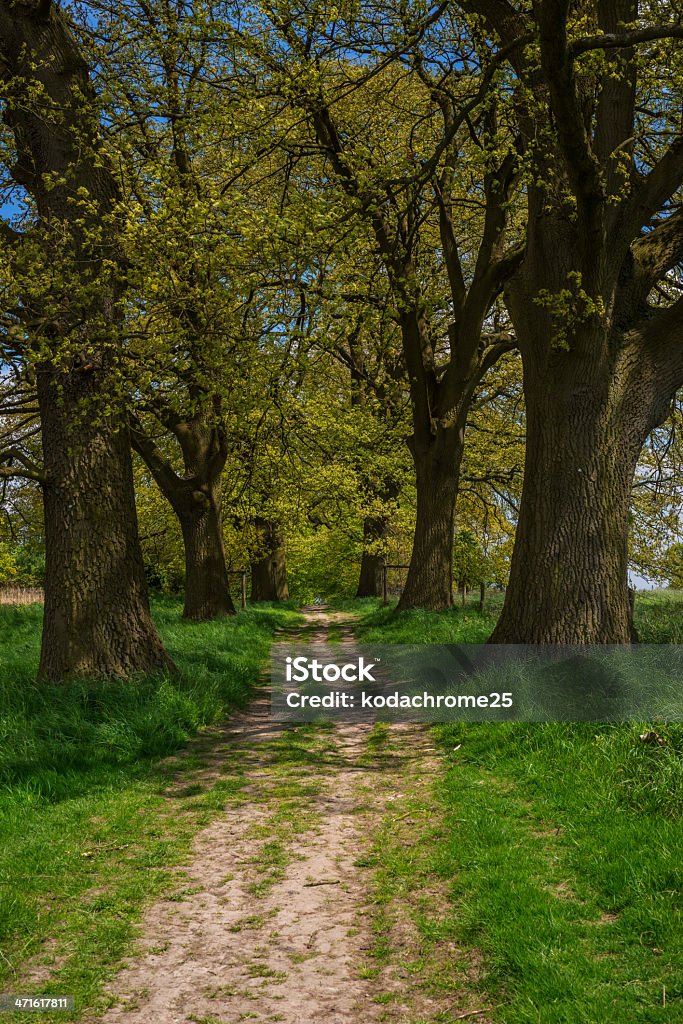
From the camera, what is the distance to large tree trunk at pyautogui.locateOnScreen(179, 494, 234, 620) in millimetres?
18078

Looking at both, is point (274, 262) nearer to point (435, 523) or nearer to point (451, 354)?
point (451, 354)

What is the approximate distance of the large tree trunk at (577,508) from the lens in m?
8.86

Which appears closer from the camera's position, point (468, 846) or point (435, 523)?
point (468, 846)

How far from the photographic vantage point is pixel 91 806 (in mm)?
6344

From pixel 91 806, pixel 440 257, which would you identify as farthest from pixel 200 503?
pixel 91 806

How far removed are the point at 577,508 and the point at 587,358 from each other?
171 centimetres

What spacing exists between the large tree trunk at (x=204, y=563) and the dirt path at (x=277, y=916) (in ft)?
34.4

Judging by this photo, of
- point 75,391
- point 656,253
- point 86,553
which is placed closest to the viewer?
point 86,553

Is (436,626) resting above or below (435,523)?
below

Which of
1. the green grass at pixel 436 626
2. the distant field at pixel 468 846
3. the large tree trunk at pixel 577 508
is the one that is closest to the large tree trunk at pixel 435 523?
the green grass at pixel 436 626

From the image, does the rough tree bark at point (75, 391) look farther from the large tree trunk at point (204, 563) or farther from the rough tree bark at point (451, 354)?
the large tree trunk at point (204, 563)

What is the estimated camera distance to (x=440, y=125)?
13961 mm

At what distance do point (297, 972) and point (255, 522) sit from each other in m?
22.3

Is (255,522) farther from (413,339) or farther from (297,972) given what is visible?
(297,972)
